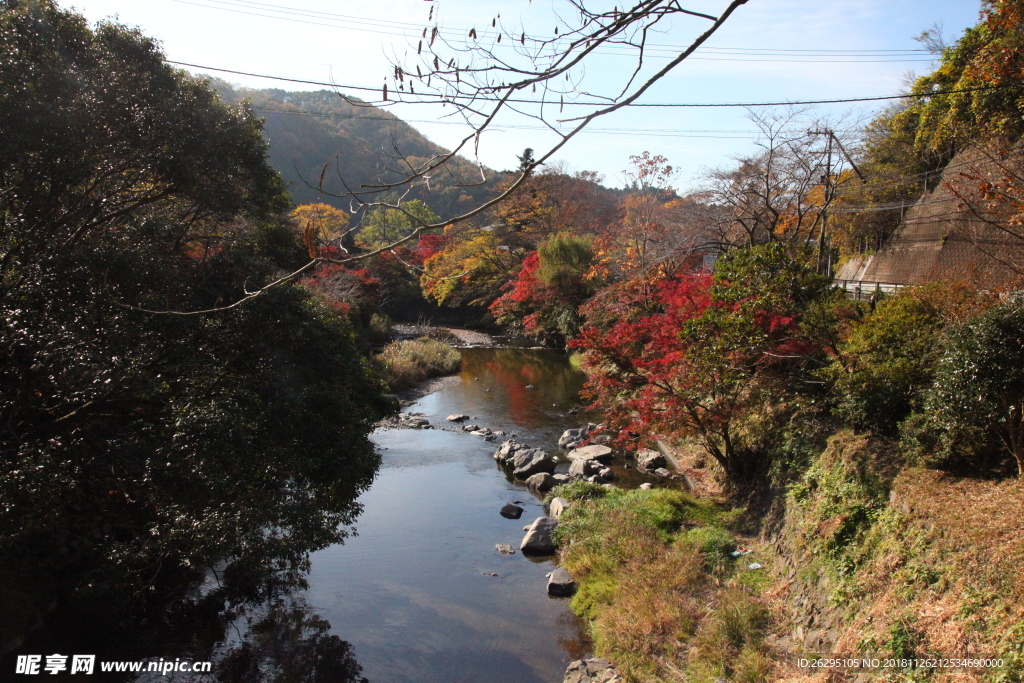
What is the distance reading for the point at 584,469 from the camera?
13422 millimetres

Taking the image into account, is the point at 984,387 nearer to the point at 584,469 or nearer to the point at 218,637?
the point at 584,469

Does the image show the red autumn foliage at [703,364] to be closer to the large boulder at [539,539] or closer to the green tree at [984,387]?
the large boulder at [539,539]

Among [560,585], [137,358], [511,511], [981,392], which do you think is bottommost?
[511,511]

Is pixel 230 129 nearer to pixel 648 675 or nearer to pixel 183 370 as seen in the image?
pixel 183 370

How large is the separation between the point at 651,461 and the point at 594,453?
4.35ft

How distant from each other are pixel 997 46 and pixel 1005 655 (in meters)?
9.12

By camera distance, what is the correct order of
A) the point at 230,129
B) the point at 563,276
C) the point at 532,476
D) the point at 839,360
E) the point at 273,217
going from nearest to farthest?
1. the point at 839,360
2. the point at 230,129
3. the point at 273,217
4. the point at 532,476
5. the point at 563,276

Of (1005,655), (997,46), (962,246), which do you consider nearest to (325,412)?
(1005,655)

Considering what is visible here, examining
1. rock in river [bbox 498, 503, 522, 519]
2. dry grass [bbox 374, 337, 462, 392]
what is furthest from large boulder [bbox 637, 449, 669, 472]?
dry grass [bbox 374, 337, 462, 392]

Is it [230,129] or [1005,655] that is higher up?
[230,129]

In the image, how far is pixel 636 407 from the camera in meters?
11.1

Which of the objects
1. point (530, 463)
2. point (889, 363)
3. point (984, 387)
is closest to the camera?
point (984, 387)

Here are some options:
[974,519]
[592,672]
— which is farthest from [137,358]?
[974,519]

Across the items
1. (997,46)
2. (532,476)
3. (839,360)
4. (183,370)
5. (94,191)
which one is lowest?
(532,476)
